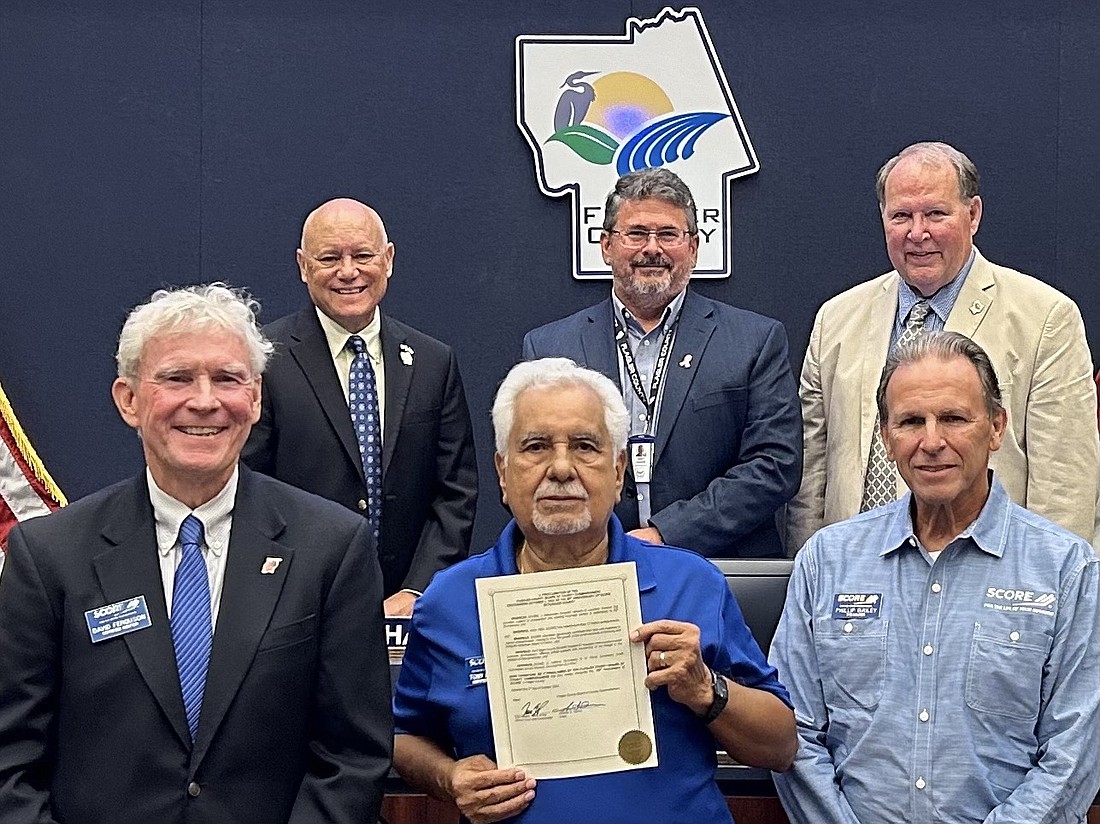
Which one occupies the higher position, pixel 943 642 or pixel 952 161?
pixel 952 161

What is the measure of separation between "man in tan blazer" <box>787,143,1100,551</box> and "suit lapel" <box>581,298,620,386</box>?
61 centimetres

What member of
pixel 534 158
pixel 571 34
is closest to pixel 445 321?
pixel 534 158

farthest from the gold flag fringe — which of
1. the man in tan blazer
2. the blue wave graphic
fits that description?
the man in tan blazer

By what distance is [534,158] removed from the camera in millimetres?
5625

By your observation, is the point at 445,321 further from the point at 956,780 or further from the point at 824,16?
the point at 956,780

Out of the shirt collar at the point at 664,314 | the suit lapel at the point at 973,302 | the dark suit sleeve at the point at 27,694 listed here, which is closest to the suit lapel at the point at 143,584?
the dark suit sleeve at the point at 27,694

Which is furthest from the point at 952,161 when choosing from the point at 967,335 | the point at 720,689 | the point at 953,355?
the point at 720,689

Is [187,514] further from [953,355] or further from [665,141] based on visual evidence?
[665,141]

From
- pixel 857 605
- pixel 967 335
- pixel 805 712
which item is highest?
pixel 967 335

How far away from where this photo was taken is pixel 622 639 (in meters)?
2.60

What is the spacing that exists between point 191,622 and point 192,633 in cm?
2

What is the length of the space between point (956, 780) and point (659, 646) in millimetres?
661

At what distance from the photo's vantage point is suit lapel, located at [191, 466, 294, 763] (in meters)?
2.49

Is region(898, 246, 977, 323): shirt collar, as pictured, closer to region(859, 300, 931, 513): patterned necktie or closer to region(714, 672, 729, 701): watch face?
region(859, 300, 931, 513): patterned necktie
